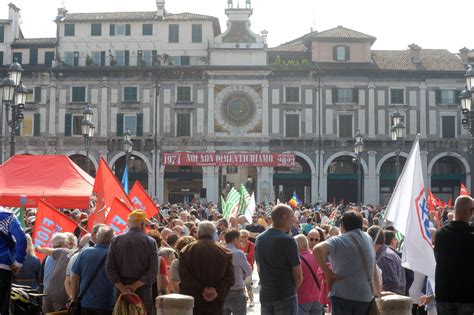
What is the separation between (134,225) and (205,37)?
1822 inches

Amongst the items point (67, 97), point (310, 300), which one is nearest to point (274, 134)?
point (67, 97)

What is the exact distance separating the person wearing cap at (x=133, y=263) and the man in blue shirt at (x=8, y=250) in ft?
3.29

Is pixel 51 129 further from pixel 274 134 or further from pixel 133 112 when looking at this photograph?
pixel 274 134

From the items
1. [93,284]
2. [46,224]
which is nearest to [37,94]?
[46,224]

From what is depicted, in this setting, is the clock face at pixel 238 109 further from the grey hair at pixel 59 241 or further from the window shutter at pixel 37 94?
the grey hair at pixel 59 241

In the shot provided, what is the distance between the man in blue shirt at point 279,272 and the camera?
25.1 feet

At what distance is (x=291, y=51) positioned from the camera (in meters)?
55.2

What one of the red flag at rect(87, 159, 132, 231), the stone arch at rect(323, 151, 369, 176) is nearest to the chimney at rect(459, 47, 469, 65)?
the stone arch at rect(323, 151, 369, 176)

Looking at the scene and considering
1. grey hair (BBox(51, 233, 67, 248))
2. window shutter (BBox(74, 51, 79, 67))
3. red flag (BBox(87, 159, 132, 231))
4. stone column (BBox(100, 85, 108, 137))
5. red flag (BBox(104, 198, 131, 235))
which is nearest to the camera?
grey hair (BBox(51, 233, 67, 248))

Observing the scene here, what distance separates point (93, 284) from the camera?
8570 mm

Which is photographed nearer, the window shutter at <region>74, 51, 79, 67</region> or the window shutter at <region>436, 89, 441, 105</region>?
the window shutter at <region>436, 89, 441, 105</region>

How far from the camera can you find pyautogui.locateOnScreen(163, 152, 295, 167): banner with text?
50.6 m

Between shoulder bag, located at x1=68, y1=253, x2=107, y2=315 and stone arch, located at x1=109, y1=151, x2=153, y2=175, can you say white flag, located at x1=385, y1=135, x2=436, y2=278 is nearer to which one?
shoulder bag, located at x1=68, y1=253, x2=107, y2=315

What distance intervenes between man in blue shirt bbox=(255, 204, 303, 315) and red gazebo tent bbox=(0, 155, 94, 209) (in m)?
9.35
